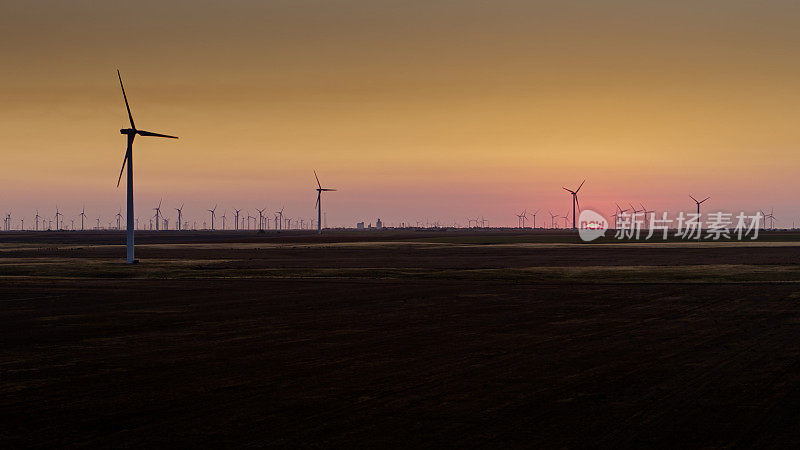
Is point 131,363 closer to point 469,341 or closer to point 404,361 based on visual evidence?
point 404,361

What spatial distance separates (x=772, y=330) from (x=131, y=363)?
55.7 ft

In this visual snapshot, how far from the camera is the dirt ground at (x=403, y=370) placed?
1055cm

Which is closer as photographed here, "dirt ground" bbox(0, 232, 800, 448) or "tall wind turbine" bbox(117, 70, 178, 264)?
"dirt ground" bbox(0, 232, 800, 448)

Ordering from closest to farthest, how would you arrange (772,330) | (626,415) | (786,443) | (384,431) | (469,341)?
(786,443), (384,431), (626,415), (469,341), (772,330)

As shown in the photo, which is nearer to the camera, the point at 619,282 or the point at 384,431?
the point at 384,431

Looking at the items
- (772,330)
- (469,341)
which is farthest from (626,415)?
(772,330)

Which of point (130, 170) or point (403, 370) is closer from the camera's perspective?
point (403, 370)

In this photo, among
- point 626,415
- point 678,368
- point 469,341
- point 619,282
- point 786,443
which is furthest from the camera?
point 619,282

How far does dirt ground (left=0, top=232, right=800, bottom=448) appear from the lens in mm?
10555

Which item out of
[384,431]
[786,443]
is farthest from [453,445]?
[786,443]

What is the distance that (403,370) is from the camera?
601 inches

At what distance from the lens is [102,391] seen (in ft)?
43.5

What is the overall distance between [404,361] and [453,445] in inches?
258

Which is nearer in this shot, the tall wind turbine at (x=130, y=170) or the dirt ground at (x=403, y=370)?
the dirt ground at (x=403, y=370)
